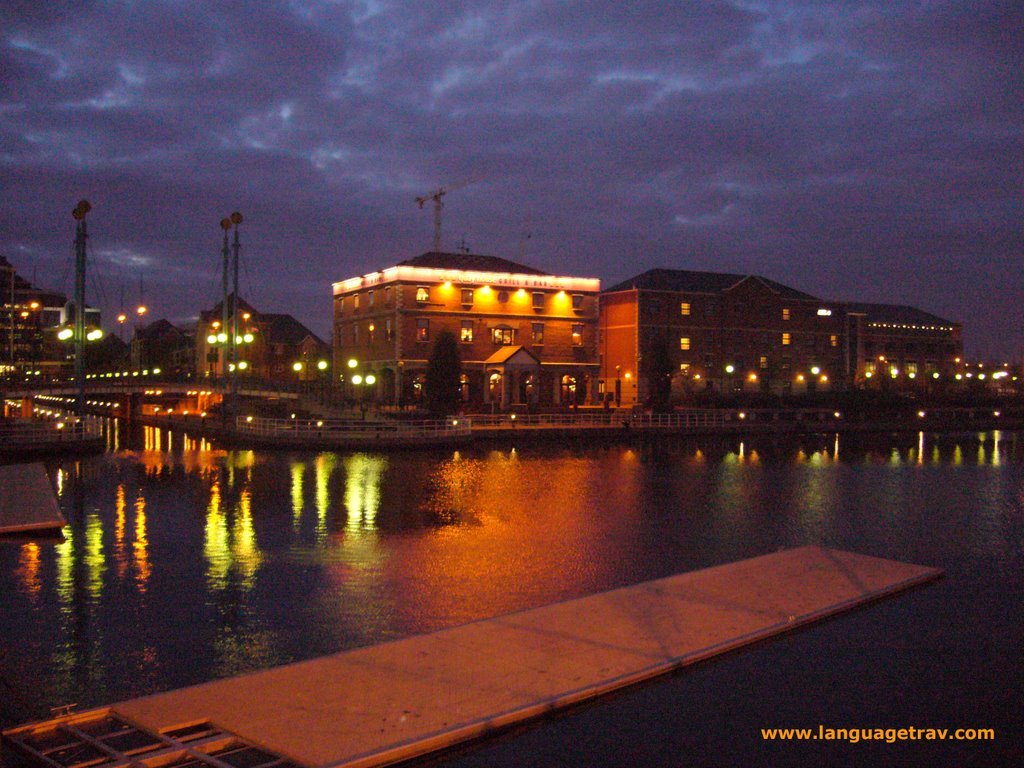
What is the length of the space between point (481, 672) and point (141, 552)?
963cm

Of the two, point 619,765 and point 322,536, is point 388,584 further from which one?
point 619,765

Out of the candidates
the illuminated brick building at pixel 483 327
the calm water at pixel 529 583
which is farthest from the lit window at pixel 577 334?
the calm water at pixel 529 583

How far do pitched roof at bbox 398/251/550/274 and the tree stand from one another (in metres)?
10.5

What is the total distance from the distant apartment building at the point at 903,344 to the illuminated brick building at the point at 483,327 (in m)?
41.4

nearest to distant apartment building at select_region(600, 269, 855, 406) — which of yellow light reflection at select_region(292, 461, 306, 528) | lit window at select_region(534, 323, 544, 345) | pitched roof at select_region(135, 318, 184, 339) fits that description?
lit window at select_region(534, 323, 544, 345)

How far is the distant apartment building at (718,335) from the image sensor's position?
70125 mm

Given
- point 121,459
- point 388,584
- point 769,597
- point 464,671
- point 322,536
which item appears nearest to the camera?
Result: point 464,671

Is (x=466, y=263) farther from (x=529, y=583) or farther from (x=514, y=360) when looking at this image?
(x=529, y=583)

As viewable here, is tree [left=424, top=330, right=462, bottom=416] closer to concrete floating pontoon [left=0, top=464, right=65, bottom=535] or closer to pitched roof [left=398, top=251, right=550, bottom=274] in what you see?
pitched roof [left=398, top=251, right=550, bottom=274]

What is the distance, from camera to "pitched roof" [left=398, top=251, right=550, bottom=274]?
62688 mm

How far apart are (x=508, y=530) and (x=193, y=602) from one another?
7.84 meters

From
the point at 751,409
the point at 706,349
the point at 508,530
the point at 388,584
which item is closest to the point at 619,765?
the point at 388,584

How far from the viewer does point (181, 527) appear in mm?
19453

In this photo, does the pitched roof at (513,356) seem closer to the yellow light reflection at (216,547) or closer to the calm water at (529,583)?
the calm water at (529,583)
